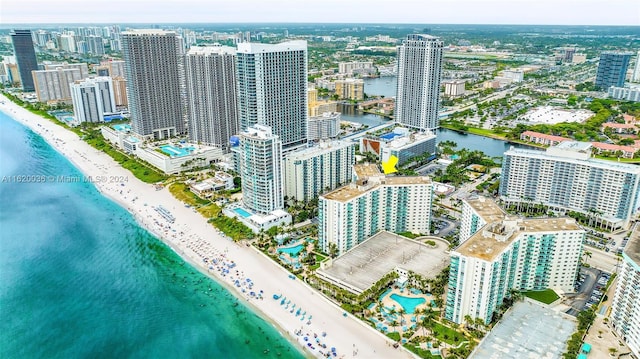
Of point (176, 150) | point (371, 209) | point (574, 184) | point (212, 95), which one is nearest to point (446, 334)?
point (371, 209)

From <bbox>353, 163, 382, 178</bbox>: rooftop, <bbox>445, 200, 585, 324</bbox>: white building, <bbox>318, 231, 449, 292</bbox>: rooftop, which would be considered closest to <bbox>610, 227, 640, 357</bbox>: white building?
<bbox>445, 200, 585, 324</bbox>: white building

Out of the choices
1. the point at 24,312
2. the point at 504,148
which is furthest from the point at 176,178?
the point at 504,148

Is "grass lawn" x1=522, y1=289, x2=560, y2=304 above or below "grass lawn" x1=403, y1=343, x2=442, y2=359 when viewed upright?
above

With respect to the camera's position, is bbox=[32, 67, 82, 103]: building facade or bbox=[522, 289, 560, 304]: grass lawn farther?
bbox=[32, 67, 82, 103]: building facade

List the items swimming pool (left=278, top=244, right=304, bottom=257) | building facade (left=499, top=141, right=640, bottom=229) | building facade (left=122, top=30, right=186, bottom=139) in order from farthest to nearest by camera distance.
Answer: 1. building facade (left=122, top=30, right=186, bottom=139)
2. building facade (left=499, top=141, right=640, bottom=229)
3. swimming pool (left=278, top=244, right=304, bottom=257)

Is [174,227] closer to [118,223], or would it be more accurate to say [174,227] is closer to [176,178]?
[118,223]

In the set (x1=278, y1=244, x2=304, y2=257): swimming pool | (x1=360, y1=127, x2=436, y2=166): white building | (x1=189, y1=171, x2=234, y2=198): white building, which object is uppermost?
(x1=360, y1=127, x2=436, y2=166): white building

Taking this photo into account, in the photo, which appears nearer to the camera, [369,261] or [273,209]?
[369,261]

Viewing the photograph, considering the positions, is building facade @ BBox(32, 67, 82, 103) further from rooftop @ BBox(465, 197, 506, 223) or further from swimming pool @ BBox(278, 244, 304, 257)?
rooftop @ BBox(465, 197, 506, 223)
